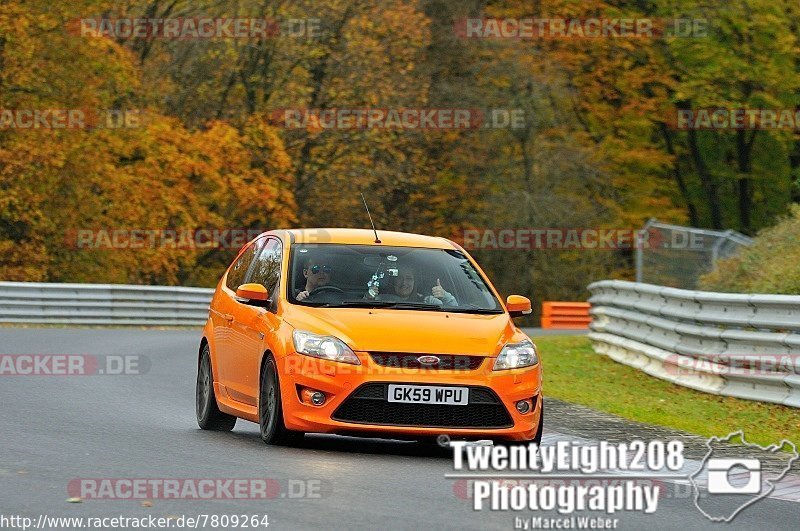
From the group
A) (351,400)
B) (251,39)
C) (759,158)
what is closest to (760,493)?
(351,400)

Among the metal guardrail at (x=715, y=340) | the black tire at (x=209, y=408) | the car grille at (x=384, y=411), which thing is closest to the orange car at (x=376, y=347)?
the car grille at (x=384, y=411)

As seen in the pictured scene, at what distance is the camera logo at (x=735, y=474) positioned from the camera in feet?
31.1

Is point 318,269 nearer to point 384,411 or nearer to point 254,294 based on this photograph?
point 254,294

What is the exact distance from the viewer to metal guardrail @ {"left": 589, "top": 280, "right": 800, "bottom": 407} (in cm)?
1628

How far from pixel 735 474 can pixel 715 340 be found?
7401 millimetres

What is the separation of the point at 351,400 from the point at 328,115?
38.6m

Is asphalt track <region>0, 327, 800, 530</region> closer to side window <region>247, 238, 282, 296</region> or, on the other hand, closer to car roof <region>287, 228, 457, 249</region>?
side window <region>247, 238, 282, 296</region>

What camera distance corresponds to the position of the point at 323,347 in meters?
11.4

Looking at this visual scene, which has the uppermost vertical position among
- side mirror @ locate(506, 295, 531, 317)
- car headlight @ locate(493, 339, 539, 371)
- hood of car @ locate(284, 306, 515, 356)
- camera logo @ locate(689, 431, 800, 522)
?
hood of car @ locate(284, 306, 515, 356)

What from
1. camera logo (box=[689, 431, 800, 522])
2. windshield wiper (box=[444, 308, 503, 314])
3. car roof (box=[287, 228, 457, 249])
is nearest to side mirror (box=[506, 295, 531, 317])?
windshield wiper (box=[444, 308, 503, 314])

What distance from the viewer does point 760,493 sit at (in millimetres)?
10086

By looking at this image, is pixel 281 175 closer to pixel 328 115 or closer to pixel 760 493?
pixel 328 115

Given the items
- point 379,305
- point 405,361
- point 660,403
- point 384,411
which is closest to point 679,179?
point 660,403

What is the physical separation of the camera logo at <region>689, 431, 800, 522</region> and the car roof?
2.59 m
